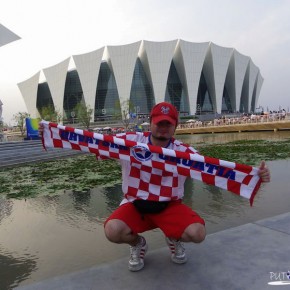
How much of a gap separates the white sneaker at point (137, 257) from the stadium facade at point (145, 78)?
60.5 m

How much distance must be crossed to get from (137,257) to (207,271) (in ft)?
1.91

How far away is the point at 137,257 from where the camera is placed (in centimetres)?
249

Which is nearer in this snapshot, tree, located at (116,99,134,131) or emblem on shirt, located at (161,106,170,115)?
emblem on shirt, located at (161,106,170,115)

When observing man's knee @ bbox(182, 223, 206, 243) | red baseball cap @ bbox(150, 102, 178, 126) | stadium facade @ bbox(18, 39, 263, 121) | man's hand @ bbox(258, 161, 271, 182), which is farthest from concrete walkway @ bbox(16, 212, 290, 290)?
stadium facade @ bbox(18, 39, 263, 121)

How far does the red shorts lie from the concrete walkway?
31cm

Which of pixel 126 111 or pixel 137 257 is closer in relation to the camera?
pixel 137 257

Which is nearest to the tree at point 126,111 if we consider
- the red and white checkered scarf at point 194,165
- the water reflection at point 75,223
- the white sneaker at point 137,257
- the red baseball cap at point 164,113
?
the water reflection at point 75,223

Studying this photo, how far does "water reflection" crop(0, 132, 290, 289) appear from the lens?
2914 mm

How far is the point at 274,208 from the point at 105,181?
4021mm

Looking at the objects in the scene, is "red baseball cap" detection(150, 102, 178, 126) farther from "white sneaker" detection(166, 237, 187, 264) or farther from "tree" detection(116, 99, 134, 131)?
"tree" detection(116, 99, 134, 131)

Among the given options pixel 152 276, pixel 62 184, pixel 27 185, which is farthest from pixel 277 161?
pixel 152 276

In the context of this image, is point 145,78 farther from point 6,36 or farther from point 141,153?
point 141,153

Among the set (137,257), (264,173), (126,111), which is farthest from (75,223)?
(126,111)

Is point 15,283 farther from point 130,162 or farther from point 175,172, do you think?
point 175,172
